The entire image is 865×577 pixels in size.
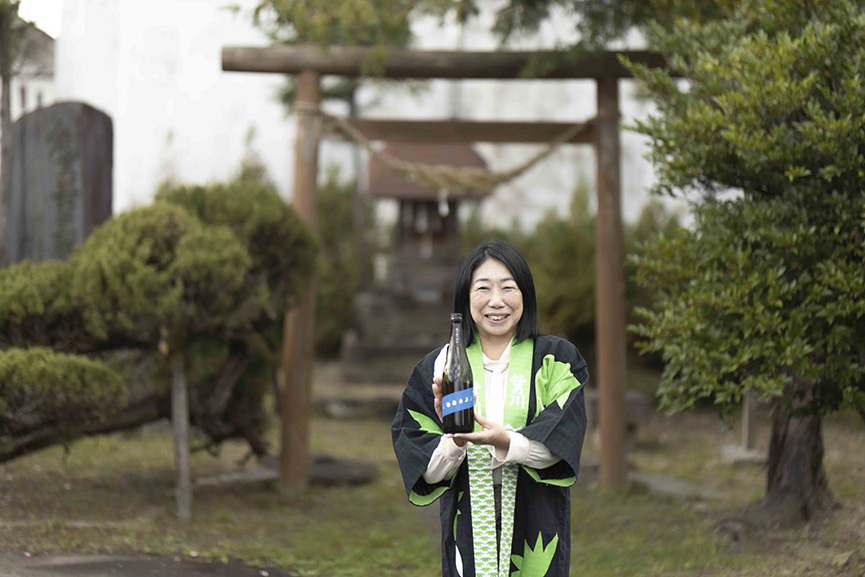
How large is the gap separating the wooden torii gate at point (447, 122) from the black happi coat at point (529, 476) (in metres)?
4.06

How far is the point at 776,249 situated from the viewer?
165 inches

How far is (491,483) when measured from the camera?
263cm

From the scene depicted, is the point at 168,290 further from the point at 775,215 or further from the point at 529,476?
the point at 775,215

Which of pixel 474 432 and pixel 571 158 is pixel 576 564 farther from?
pixel 571 158

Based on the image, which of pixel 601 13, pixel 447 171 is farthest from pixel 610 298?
pixel 601 13

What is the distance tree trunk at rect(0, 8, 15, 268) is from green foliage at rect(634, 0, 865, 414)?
14.3 ft

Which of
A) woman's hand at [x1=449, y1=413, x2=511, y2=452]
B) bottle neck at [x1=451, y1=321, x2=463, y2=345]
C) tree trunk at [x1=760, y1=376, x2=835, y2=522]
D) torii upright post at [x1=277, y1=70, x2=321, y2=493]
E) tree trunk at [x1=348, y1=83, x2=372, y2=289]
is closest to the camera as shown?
woman's hand at [x1=449, y1=413, x2=511, y2=452]

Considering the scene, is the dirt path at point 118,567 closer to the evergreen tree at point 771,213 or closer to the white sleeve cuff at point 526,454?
the white sleeve cuff at point 526,454

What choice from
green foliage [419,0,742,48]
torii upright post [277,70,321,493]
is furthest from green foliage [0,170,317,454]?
green foliage [419,0,742,48]

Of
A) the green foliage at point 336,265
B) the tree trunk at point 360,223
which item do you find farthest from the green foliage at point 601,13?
the tree trunk at point 360,223

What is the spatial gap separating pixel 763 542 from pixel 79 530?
4031mm

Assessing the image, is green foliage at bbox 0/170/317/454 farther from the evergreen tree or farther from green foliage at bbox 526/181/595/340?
green foliage at bbox 526/181/595/340

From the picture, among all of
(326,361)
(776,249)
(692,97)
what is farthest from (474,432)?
(326,361)

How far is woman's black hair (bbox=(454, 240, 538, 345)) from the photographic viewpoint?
2693 mm
